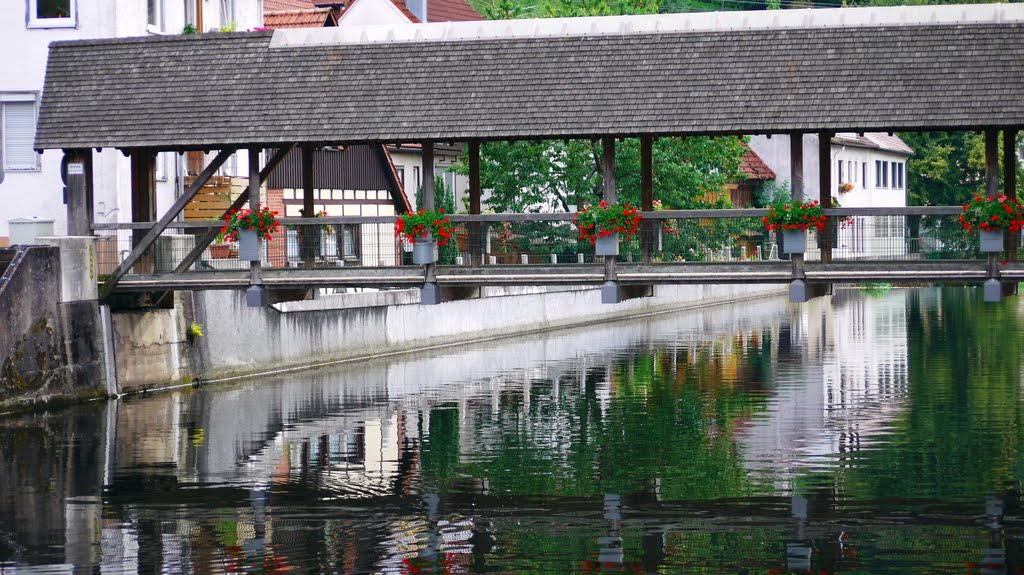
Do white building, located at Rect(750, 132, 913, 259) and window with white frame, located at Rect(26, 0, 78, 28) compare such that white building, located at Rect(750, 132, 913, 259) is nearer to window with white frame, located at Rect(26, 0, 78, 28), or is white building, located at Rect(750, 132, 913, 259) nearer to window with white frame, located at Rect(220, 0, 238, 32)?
window with white frame, located at Rect(220, 0, 238, 32)

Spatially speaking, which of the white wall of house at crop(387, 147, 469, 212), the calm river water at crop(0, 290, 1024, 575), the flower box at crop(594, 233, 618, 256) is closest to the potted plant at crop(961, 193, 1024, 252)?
the calm river water at crop(0, 290, 1024, 575)

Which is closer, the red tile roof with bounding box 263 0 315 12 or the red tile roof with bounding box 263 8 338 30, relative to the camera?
the red tile roof with bounding box 263 8 338 30

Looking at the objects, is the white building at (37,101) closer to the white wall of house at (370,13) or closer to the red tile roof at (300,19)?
the red tile roof at (300,19)

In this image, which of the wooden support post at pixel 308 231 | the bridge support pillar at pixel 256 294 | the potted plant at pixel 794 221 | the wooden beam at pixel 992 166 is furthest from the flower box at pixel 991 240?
the bridge support pillar at pixel 256 294

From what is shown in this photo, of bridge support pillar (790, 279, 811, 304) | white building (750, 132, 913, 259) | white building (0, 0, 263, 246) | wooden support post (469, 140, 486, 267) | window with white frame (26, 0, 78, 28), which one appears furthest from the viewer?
white building (750, 132, 913, 259)

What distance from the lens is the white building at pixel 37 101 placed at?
34.0 metres

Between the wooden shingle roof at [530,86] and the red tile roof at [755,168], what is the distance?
41.5 metres

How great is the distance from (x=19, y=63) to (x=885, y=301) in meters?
33.0

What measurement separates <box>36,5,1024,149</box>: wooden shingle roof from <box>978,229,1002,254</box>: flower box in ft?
4.48

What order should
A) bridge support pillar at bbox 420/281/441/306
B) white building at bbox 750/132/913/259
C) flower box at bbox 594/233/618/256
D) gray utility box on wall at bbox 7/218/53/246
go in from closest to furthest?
flower box at bbox 594/233/618/256 < bridge support pillar at bbox 420/281/441/306 < gray utility box on wall at bbox 7/218/53/246 < white building at bbox 750/132/913/259

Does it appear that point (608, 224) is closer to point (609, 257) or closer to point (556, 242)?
point (609, 257)

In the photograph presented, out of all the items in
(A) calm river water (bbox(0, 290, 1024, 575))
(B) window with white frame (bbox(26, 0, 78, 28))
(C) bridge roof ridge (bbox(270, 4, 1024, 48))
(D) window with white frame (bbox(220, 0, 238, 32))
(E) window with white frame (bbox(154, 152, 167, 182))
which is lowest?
(A) calm river water (bbox(0, 290, 1024, 575))

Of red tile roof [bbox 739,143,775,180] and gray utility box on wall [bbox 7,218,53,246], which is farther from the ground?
red tile roof [bbox 739,143,775,180]

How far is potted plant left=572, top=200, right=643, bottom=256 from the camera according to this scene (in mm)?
24422
